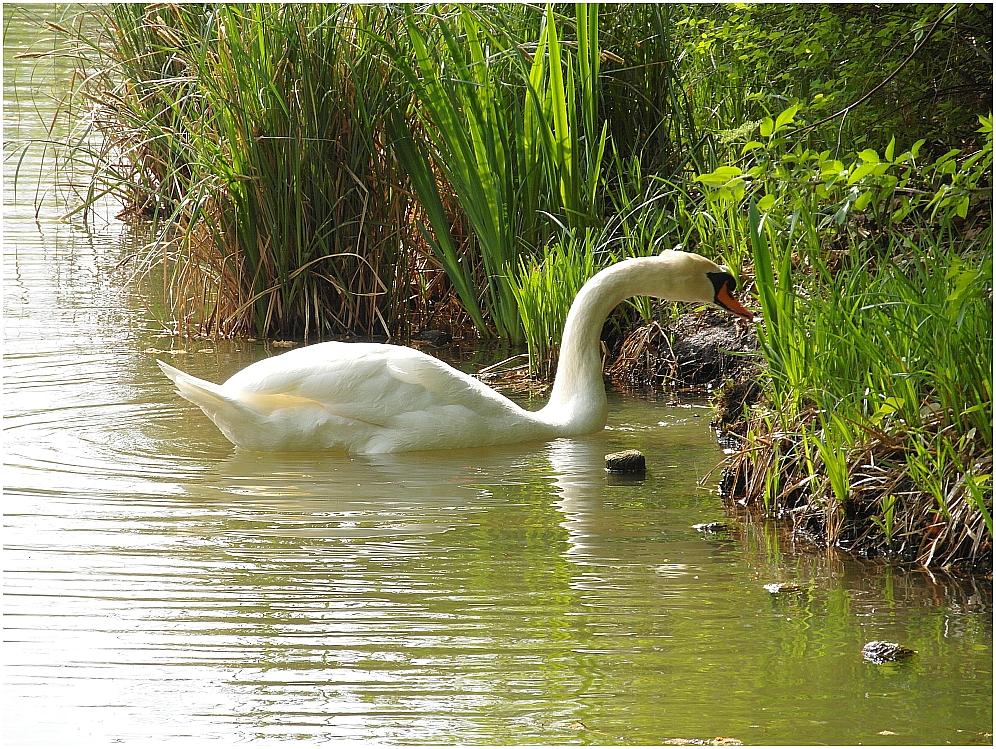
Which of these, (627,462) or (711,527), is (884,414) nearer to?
(711,527)

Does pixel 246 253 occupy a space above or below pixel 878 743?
above

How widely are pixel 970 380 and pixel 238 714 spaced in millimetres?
2570

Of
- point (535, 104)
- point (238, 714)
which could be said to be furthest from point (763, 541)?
point (535, 104)

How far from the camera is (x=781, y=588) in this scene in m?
4.16

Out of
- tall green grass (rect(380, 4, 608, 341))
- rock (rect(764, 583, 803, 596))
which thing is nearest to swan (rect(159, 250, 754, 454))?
tall green grass (rect(380, 4, 608, 341))

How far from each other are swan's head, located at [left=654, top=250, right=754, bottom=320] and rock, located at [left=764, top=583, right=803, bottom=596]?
2.49 meters

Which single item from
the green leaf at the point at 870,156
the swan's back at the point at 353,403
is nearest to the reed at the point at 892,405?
the green leaf at the point at 870,156

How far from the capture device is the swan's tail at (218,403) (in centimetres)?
569

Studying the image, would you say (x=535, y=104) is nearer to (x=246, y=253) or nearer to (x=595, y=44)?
(x=595, y=44)

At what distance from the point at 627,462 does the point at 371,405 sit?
46.4 inches

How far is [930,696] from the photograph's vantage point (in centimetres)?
333

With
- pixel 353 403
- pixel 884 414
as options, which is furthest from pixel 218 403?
pixel 884 414

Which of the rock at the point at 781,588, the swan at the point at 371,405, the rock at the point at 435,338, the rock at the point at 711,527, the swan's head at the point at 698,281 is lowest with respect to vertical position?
the rock at the point at 781,588

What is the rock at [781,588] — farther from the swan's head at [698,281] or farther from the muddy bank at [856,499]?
the swan's head at [698,281]
